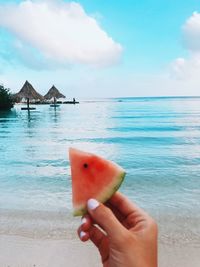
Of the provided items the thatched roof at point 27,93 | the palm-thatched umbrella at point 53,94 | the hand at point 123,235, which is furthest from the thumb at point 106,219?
the palm-thatched umbrella at point 53,94

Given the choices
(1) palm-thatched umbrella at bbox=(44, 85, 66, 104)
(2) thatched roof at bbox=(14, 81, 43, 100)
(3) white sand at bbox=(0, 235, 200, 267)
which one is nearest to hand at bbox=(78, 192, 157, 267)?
(3) white sand at bbox=(0, 235, 200, 267)

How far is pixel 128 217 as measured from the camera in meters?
1.87

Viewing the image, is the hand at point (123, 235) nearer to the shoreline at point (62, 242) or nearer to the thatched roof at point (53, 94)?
the shoreline at point (62, 242)

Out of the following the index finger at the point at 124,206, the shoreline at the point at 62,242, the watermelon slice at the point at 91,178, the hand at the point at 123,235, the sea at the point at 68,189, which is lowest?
the sea at the point at 68,189

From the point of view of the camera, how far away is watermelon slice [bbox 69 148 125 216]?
1819 millimetres

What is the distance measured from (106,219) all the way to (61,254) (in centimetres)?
389

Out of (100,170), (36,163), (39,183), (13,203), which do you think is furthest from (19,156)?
(100,170)

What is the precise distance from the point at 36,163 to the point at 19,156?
101 inches

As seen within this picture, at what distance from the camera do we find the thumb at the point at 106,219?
1697 mm

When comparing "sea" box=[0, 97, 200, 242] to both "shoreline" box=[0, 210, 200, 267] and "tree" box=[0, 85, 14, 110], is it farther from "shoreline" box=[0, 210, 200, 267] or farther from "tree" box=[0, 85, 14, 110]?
"tree" box=[0, 85, 14, 110]

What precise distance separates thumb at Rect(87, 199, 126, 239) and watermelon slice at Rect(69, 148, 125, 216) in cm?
8

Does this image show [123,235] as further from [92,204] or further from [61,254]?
[61,254]

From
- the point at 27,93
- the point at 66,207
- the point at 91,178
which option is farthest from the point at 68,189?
the point at 27,93

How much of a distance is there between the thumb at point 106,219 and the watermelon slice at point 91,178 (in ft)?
0.28
